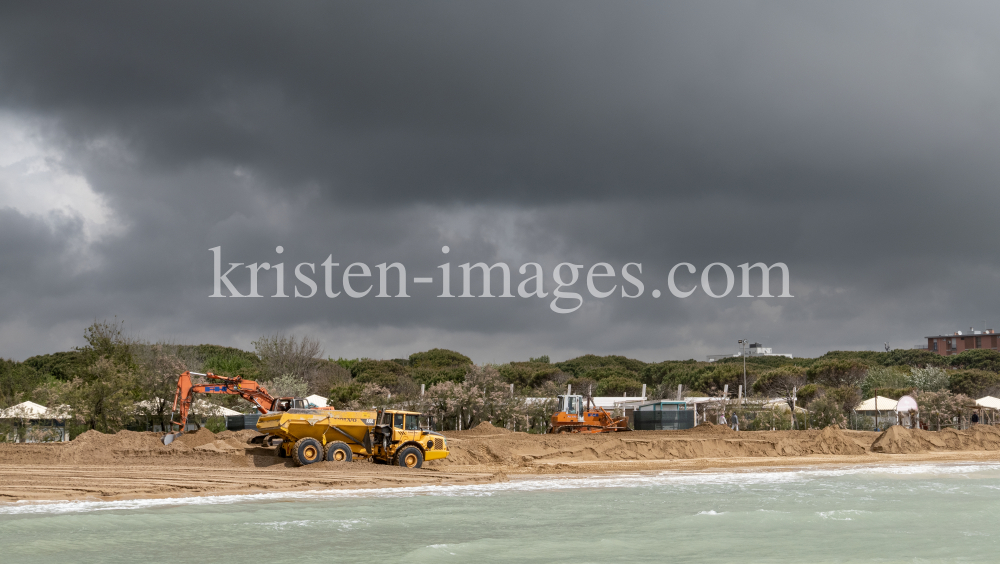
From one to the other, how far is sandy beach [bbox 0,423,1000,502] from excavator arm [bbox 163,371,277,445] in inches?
34.6

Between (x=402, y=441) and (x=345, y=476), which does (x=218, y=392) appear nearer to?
(x=402, y=441)

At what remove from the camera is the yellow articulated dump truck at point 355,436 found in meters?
28.8

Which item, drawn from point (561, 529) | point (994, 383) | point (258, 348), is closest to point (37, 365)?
point (258, 348)

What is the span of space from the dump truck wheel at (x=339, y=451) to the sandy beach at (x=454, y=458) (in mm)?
446

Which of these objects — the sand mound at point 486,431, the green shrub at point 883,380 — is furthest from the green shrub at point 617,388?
the sand mound at point 486,431

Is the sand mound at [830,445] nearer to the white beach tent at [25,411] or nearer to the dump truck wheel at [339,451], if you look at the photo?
the dump truck wheel at [339,451]

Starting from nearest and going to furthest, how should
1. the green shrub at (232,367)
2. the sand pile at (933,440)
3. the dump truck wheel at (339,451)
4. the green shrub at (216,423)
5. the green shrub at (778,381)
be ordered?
the dump truck wheel at (339,451) → the sand pile at (933,440) → the green shrub at (216,423) → the green shrub at (232,367) → the green shrub at (778,381)

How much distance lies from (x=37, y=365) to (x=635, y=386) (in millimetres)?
62994

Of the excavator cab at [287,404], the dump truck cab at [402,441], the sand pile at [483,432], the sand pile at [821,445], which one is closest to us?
the dump truck cab at [402,441]

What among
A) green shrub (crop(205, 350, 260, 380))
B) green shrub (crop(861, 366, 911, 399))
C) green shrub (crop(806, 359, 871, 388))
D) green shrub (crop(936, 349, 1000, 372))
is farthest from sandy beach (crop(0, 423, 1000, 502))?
green shrub (crop(936, 349, 1000, 372))

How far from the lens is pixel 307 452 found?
93.2 ft

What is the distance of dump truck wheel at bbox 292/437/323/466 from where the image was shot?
92.8 feet

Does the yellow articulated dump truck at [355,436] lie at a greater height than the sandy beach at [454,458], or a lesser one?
greater

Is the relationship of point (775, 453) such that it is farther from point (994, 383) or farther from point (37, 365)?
point (37, 365)
